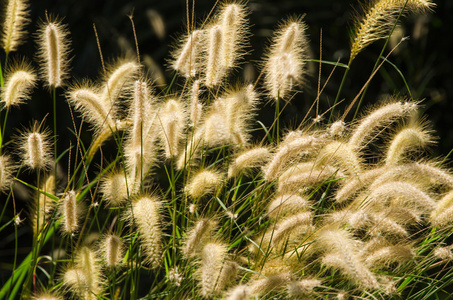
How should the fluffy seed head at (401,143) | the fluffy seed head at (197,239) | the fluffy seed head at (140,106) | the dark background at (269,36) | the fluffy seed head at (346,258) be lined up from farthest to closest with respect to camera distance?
Answer: the dark background at (269,36) → the fluffy seed head at (401,143) → the fluffy seed head at (140,106) → the fluffy seed head at (197,239) → the fluffy seed head at (346,258)

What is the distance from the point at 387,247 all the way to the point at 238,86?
66 cm

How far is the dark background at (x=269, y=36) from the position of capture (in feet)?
8.73

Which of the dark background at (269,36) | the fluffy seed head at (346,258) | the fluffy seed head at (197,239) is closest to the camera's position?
the fluffy seed head at (346,258)

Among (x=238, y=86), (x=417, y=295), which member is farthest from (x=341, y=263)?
(x=238, y=86)

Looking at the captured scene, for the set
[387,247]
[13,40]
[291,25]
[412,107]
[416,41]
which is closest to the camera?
[387,247]

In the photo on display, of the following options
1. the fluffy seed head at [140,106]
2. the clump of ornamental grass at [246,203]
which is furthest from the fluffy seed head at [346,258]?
the fluffy seed head at [140,106]

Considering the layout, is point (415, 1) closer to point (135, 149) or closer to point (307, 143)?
point (307, 143)

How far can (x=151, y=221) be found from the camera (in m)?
1.18

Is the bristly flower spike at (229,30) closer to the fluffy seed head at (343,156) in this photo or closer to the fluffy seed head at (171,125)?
the fluffy seed head at (171,125)

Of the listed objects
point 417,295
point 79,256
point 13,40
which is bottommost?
point 417,295

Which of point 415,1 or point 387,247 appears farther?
point 415,1

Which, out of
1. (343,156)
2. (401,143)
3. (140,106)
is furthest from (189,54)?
(401,143)

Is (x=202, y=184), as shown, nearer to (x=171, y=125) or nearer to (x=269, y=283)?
(x=171, y=125)

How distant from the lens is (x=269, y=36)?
2.92 meters
